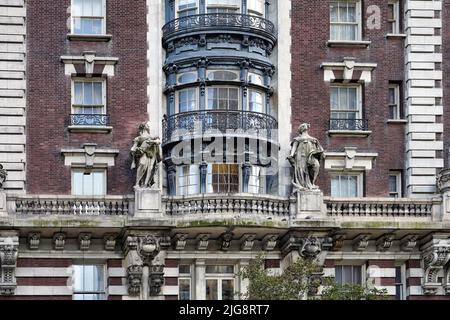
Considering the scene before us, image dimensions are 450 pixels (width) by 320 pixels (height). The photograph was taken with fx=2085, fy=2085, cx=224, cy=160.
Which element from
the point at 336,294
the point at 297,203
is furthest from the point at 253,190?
the point at 336,294

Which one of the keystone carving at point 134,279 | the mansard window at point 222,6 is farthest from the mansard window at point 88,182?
the mansard window at point 222,6

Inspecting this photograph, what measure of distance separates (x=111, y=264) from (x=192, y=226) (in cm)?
337

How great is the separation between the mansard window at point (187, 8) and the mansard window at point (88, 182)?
637 centimetres

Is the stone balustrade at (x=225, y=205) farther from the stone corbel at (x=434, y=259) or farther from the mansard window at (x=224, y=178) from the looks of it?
the stone corbel at (x=434, y=259)

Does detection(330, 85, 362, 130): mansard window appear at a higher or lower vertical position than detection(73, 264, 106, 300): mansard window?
higher

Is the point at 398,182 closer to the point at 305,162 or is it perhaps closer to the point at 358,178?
the point at 358,178

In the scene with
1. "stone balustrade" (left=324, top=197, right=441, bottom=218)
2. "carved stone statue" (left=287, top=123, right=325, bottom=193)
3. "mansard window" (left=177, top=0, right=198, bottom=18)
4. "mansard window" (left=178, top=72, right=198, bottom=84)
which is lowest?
"stone balustrade" (left=324, top=197, right=441, bottom=218)

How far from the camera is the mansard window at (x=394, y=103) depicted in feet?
250

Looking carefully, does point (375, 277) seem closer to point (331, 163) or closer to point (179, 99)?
point (331, 163)

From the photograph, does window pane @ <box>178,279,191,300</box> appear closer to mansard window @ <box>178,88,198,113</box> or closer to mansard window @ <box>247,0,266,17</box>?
mansard window @ <box>178,88,198,113</box>

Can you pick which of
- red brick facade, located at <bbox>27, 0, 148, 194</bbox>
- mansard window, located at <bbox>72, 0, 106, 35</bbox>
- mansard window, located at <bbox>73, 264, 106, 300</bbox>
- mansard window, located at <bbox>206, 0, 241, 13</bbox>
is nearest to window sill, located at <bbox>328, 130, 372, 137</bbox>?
mansard window, located at <bbox>206, 0, 241, 13</bbox>

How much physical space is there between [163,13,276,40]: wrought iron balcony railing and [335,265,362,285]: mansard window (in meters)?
8.91

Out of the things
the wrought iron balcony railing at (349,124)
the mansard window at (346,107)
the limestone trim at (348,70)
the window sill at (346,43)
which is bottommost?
the wrought iron balcony railing at (349,124)

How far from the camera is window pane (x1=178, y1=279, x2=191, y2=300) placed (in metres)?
73.2
